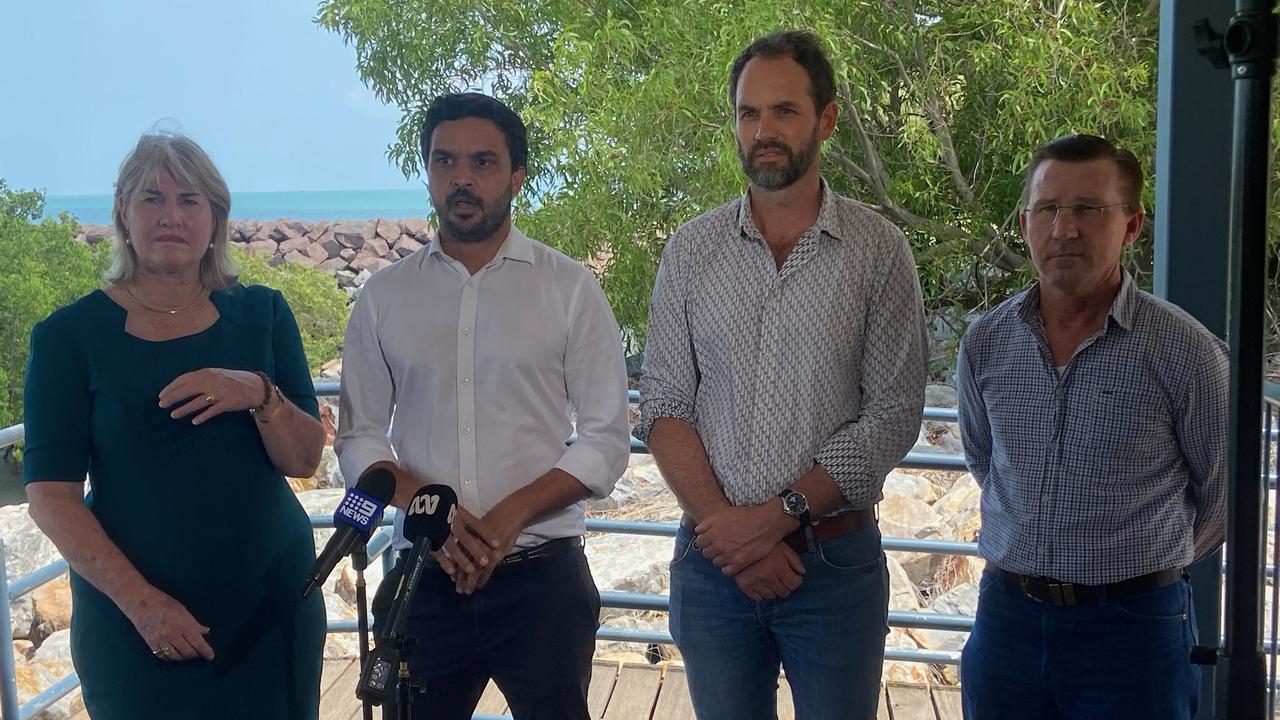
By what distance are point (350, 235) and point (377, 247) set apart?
0.45 metres

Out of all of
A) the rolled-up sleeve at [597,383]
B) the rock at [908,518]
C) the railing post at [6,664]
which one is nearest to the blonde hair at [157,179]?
the rolled-up sleeve at [597,383]

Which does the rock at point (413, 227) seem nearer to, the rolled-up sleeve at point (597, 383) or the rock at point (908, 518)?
the rock at point (908, 518)

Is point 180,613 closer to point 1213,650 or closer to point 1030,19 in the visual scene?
point 1213,650

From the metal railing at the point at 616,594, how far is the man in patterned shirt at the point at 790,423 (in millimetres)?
398

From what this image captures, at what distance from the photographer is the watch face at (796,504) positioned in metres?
1.74

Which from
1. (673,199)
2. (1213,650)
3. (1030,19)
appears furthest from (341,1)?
(1213,650)

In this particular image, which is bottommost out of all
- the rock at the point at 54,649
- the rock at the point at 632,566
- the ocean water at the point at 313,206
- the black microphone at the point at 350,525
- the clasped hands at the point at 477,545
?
the rock at the point at 54,649

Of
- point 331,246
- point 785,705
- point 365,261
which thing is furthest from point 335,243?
point 785,705

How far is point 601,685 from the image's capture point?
3.14 metres

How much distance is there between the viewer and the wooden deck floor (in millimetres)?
2969

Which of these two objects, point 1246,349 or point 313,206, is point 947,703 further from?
point 313,206

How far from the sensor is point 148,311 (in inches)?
73.0

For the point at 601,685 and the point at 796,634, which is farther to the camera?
the point at 601,685

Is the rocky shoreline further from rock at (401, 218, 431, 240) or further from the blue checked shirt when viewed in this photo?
the blue checked shirt
